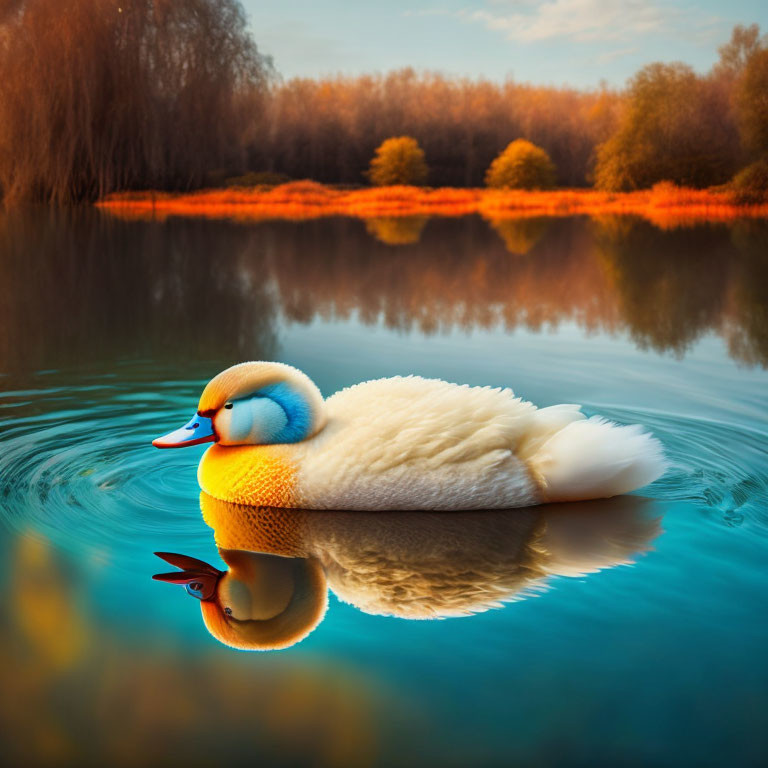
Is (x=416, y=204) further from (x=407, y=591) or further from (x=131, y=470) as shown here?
(x=407, y=591)

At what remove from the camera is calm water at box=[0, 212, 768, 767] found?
9.34 ft

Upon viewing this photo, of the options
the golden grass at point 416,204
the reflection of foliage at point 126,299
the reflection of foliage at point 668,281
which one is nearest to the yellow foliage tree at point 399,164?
the golden grass at point 416,204

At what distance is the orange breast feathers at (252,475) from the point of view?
474 centimetres

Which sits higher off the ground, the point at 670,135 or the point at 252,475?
the point at 670,135

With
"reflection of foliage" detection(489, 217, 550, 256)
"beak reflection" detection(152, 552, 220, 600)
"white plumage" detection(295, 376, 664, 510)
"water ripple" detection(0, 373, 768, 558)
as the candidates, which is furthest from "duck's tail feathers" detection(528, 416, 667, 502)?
"reflection of foliage" detection(489, 217, 550, 256)

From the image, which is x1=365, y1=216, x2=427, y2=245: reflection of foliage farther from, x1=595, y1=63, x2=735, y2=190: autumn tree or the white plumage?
the white plumage

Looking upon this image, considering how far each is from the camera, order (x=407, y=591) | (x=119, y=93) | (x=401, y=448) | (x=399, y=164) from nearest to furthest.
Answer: (x=407, y=591) → (x=401, y=448) → (x=119, y=93) → (x=399, y=164)

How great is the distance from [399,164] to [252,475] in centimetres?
4046

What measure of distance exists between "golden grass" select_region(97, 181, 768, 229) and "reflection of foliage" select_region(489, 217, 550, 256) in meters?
2.03

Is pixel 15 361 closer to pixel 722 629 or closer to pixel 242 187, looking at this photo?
pixel 722 629

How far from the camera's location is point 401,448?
15.0ft

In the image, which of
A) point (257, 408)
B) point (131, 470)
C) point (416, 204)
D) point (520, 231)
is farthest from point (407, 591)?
point (416, 204)

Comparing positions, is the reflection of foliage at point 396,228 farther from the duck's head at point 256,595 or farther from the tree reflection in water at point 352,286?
the duck's head at point 256,595

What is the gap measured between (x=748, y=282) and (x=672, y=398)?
275 inches
